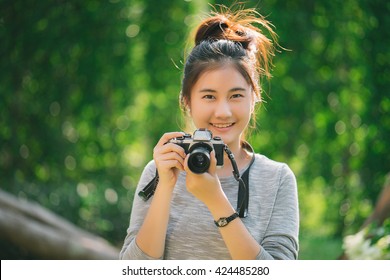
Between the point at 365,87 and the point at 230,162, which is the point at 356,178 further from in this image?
the point at 230,162

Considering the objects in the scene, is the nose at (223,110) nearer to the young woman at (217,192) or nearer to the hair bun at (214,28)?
the young woman at (217,192)

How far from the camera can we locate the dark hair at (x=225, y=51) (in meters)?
1.62

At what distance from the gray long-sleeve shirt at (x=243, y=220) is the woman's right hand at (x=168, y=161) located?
9cm

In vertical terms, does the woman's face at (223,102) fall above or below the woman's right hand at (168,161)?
above

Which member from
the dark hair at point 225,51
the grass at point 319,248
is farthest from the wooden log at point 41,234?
the dark hair at point 225,51

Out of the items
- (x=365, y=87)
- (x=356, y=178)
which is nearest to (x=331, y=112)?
(x=365, y=87)

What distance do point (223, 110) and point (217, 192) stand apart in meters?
0.23

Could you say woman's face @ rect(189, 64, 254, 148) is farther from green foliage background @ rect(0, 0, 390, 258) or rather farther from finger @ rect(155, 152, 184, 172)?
green foliage background @ rect(0, 0, 390, 258)

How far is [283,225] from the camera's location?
1.51 meters

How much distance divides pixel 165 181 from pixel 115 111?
14.2 feet

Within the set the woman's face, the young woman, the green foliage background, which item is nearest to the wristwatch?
the young woman

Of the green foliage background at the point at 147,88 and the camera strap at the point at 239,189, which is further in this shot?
the green foliage background at the point at 147,88

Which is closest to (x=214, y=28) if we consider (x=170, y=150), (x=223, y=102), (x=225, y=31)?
(x=225, y=31)

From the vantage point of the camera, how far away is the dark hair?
162cm
